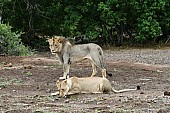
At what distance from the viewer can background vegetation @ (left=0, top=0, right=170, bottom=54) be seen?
97.0ft

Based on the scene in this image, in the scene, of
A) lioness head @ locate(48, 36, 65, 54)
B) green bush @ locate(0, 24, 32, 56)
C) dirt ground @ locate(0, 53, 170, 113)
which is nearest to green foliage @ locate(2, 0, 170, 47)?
green bush @ locate(0, 24, 32, 56)

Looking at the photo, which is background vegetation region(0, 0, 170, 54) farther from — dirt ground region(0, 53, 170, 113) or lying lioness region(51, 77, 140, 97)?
lying lioness region(51, 77, 140, 97)

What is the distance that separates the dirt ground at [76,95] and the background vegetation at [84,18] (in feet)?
36.8

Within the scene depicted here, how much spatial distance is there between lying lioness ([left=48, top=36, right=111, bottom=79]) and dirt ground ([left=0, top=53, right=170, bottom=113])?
19.9 inches

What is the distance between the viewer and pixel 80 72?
1484cm

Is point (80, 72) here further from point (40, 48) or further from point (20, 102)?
point (40, 48)

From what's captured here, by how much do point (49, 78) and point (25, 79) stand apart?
26.4 inches

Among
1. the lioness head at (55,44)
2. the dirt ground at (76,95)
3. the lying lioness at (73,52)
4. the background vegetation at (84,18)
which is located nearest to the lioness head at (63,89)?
the dirt ground at (76,95)

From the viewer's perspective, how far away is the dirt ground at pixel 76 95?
809 cm

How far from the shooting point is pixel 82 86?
10.2 meters

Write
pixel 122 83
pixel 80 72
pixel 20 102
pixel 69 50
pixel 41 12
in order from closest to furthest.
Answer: pixel 20 102
pixel 122 83
pixel 69 50
pixel 80 72
pixel 41 12

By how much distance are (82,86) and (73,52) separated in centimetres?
352

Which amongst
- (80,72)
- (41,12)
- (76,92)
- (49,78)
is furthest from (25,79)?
(41,12)

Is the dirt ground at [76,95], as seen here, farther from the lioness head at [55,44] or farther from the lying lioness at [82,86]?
the lioness head at [55,44]
